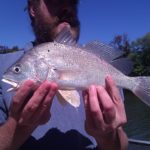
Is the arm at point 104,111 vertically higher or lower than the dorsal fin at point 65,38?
lower

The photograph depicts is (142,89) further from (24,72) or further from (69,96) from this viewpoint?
(24,72)

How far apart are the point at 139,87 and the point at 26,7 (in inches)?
60.6

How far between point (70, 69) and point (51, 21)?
916 mm

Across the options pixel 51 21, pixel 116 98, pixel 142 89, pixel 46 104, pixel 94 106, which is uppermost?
pixel 51 21

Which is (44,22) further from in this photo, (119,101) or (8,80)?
(119,101)

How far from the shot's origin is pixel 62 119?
3029 millimetres

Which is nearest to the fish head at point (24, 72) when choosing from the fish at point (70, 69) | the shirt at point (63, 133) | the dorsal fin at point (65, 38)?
the fish at point (70, 69)

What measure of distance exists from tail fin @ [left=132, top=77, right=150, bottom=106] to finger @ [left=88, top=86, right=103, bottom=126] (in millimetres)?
361

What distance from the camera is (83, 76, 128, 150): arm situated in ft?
8.26

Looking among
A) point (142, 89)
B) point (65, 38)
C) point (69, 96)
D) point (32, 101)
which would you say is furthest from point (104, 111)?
point (65, 38)

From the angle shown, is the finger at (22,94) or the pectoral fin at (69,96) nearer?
the finger at (22,94)

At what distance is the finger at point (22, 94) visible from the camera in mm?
2502

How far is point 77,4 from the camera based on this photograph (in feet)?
11.6

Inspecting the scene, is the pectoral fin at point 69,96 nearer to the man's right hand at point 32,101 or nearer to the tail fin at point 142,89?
the man's right hand at point 32,101
